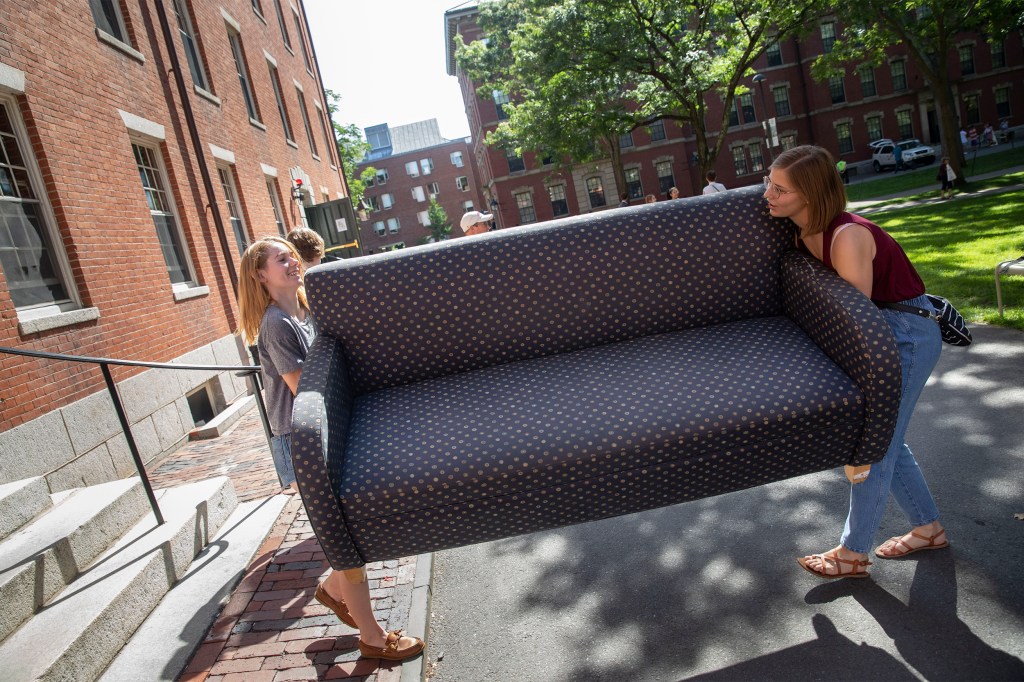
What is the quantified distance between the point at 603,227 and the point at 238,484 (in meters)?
4.26

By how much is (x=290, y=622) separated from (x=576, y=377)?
6.28 ft

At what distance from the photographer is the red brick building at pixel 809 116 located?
44.8 metres

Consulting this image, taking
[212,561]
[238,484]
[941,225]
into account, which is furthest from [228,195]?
[941,225]

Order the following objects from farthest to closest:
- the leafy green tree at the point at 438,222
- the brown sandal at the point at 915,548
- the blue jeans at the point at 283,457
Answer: the leafy green tree at the point at 438,222
the blue jeans at the point at 283,457
the brown sandal at the point at 915,548

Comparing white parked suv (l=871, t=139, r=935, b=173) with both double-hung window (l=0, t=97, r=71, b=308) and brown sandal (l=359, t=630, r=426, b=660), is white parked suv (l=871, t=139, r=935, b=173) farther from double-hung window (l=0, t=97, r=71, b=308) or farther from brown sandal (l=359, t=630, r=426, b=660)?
brown sandal (l=359, t=630, r=426, b=660)

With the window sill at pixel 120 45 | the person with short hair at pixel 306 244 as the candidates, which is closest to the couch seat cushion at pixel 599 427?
the person with short hair at pixel 306 244

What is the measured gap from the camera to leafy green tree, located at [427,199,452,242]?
68.9 m

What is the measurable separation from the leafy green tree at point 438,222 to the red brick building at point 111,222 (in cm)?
5559

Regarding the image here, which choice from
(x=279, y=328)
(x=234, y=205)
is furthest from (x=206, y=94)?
(x=279, y=328)

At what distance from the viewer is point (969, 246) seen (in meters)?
9.90

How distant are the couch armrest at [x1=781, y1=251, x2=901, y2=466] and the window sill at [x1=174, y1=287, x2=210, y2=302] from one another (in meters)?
8.85

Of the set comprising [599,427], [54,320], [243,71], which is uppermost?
[243,71]

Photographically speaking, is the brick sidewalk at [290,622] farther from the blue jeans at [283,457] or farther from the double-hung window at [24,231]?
the double-hung window at [24,231]

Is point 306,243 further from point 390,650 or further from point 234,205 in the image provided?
point 234,205
